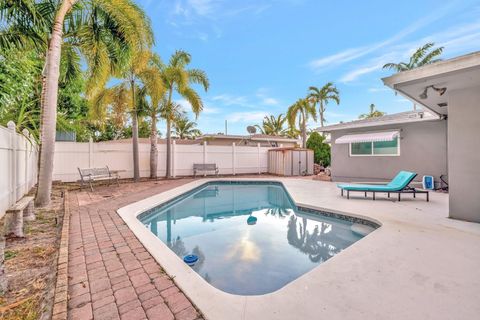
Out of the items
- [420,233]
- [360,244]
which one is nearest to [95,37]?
[360,244]

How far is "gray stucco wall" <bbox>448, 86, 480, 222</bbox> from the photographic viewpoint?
20.8 feet

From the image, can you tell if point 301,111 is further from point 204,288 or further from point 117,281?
point 117,281

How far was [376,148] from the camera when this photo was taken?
1464 cm

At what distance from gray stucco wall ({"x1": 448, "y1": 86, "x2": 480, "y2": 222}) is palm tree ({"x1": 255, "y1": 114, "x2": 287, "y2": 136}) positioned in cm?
3359

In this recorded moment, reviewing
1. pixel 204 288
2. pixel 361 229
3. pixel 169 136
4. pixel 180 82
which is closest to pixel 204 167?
pixel 169 136

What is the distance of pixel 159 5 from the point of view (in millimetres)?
14461

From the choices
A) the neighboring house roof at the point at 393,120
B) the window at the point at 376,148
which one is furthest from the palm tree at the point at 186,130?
the window at the point at 376,148

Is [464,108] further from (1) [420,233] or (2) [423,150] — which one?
(2) [423,150]

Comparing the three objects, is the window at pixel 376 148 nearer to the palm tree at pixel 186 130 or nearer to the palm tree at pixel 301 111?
the palm tree at pixel 301 111

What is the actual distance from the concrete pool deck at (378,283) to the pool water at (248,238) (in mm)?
871

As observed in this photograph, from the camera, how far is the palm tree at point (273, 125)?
133 feet

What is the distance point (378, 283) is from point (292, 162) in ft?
60.2

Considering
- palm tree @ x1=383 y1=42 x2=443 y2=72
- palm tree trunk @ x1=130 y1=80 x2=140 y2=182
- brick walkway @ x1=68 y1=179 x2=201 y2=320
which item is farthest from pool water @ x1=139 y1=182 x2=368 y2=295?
palm tree @ x1=383 y1=42 x2=443 y2=72

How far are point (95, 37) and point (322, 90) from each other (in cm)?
2802
